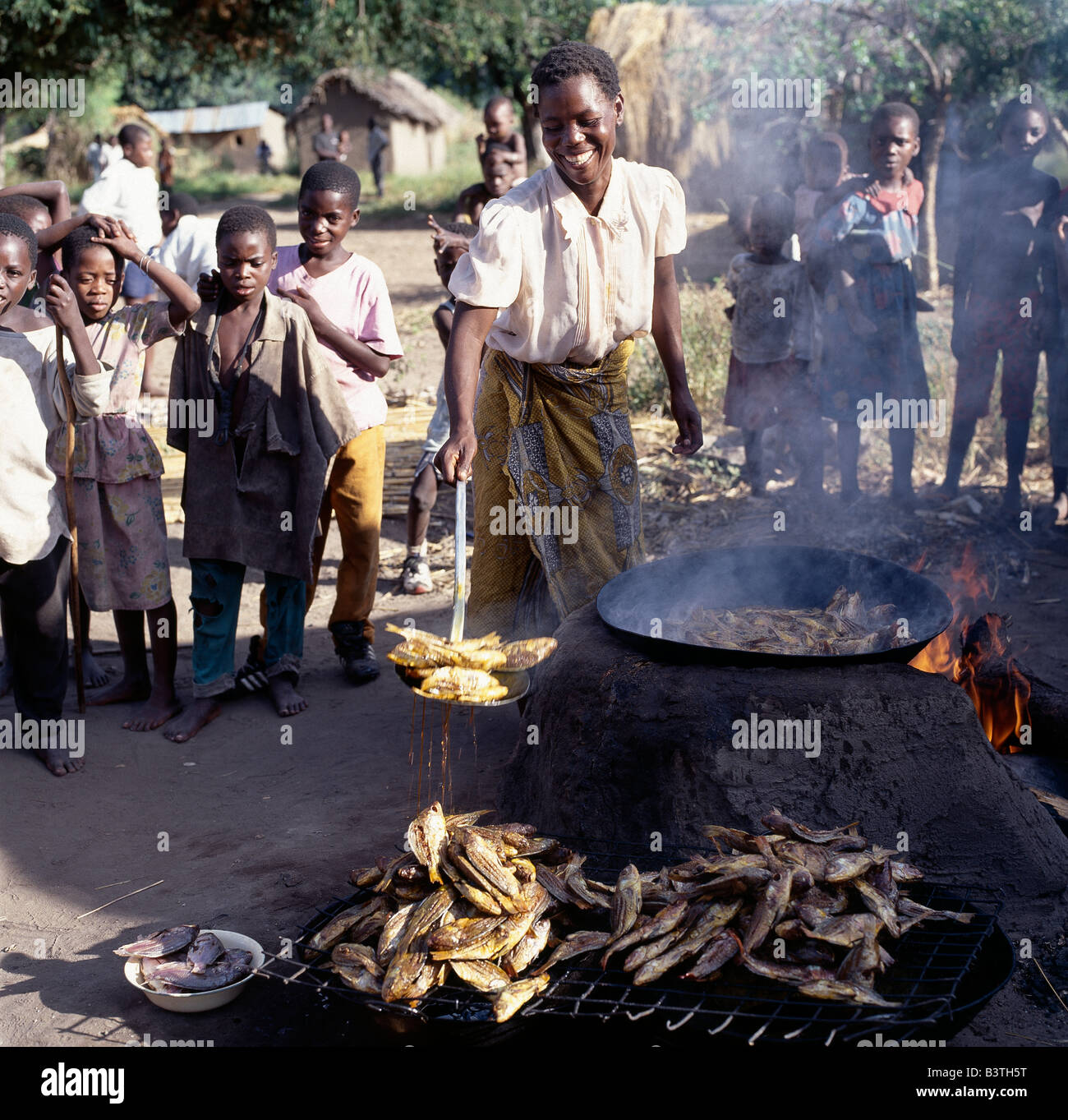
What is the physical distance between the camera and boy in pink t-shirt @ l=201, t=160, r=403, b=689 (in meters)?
4.82

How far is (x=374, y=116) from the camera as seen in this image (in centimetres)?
2747

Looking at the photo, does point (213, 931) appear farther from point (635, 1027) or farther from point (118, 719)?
point (118, 719)

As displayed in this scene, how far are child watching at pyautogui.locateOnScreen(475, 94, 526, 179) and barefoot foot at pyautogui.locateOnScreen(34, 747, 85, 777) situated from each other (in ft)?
14.5

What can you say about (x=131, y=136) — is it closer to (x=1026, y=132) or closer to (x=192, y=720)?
(x=192, y=720)

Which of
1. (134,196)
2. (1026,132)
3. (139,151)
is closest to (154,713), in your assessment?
(134,196)

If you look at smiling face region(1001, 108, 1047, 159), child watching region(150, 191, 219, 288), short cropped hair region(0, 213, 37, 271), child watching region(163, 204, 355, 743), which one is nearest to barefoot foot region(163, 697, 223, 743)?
child watching region(163, 204, 355, 743)

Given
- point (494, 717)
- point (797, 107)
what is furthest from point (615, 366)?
point (797, 107)

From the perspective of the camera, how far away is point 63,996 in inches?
121

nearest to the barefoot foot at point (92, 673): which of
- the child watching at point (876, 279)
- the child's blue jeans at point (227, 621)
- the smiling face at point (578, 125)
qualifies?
the child's blue jeans at point (227, 621)

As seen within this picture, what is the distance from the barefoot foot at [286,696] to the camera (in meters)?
4.95

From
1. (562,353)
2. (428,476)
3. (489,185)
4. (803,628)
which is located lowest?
(803,628)

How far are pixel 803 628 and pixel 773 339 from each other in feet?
11.9

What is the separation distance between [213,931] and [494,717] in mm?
2047

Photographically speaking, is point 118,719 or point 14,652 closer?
point 14,652
